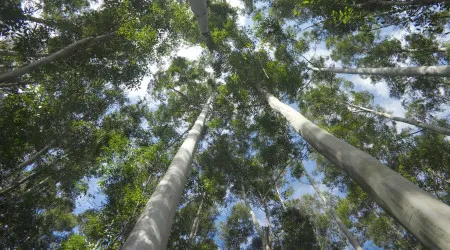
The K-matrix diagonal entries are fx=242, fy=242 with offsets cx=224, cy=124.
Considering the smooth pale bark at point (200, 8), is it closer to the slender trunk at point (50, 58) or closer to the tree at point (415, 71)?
the slender trunk at point (50, 58)

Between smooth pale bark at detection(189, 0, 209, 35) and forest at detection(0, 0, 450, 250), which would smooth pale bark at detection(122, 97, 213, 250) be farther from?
smooth pale bark at detection(189, 0, 209, 35)

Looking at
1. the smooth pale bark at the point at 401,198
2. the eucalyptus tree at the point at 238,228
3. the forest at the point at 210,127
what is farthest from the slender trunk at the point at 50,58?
the eucalyptus tree at the point at 238,228

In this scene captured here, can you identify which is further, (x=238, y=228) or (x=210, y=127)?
(x=238, y=228)

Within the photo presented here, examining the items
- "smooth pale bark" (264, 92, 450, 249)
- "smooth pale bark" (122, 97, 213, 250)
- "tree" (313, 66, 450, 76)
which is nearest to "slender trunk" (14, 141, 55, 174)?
"smooth pale bark" (122, 97, 213, 250)

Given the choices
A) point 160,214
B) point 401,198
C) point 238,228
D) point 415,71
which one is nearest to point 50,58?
point 160,214

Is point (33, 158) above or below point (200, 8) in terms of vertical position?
below

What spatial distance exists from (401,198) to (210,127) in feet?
44.3

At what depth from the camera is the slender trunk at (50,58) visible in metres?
5.79

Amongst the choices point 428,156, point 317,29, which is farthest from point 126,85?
point 428,156

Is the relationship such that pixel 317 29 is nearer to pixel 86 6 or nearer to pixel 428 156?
pixel 428 156

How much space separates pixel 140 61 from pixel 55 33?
3.23 metres

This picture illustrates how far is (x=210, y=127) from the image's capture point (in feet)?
51.7

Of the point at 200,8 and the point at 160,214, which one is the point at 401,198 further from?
the point at 200,8

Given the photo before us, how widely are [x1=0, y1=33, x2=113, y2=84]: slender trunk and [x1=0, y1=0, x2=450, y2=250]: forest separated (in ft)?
0.16
